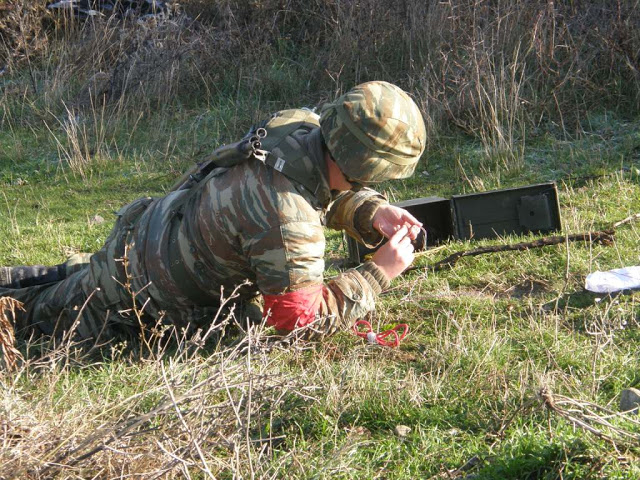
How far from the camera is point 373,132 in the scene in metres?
3.66

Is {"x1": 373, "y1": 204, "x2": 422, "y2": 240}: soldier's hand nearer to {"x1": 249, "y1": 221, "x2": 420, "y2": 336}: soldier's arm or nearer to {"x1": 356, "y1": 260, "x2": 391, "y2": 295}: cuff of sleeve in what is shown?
{"x1": 356, "y1": 260, "x2": 391, "y2": 295}: cuff of sleeve

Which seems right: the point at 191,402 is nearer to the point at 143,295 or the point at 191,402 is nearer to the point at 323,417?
the point at 323,417

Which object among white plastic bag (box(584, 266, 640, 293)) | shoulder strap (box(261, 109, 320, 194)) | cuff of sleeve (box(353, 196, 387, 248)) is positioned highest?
shoulder strap (box(261, 109, 320, 194))

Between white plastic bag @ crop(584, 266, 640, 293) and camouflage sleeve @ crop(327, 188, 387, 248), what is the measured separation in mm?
1294

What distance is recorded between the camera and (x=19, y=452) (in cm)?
262

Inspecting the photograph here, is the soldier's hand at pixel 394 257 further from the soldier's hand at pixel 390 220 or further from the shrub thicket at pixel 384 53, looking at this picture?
the shrub thicket at pixel 384 53

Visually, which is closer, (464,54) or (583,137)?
(583,137)

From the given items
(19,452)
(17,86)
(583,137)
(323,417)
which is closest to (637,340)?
(323,417)

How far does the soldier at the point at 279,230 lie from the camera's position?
3.71 meters

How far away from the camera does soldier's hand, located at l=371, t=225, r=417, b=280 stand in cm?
412

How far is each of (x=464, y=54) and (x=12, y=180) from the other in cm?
511

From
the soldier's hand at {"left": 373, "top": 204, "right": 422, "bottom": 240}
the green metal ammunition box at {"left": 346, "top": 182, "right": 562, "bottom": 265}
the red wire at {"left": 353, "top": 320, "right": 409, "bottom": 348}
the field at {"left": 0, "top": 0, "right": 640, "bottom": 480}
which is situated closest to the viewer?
the field at {"left": 0, "top": 0, "right": 640, "bottom": 480}

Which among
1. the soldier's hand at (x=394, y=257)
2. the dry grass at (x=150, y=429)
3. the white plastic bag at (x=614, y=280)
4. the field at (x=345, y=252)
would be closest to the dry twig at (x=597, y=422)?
the field at (x=345, y=252)

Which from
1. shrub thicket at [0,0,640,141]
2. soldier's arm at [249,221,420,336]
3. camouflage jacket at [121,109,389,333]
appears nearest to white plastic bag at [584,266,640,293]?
camouflage jacket at [121,109,389,333]
